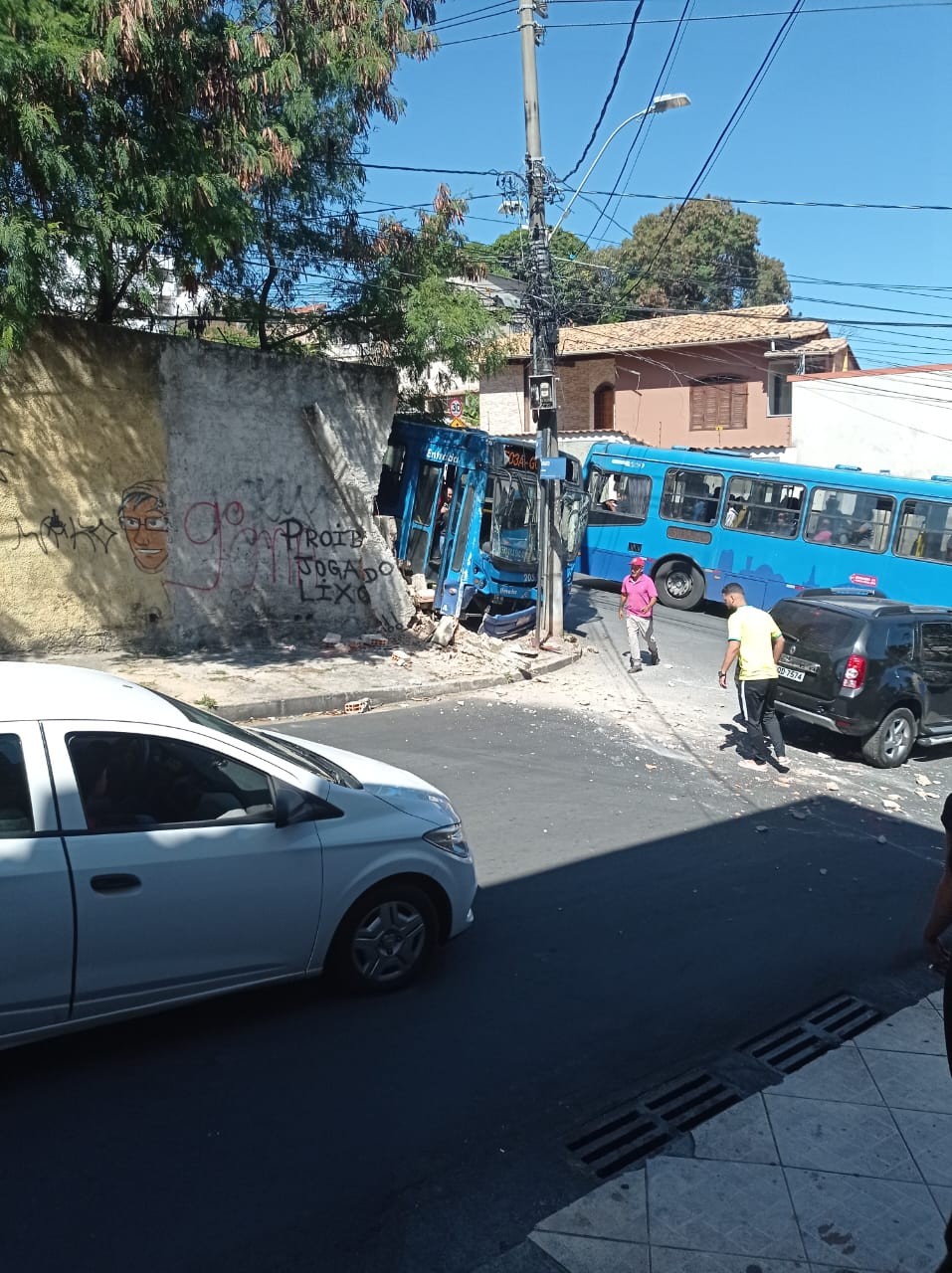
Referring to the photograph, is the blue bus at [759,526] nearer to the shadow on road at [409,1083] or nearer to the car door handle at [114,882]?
the shadow on road at [409,1083]

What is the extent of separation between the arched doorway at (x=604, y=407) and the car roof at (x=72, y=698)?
3067 cm

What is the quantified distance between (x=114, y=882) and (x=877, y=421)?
2781cm

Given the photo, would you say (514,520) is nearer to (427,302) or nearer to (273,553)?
(427,302)

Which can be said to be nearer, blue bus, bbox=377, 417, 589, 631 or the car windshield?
the car windshield

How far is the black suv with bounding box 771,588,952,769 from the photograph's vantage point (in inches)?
425

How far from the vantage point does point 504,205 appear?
15492 mm

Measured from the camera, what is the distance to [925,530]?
59.0 ft

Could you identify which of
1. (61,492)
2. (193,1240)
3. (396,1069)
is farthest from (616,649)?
(193,1240)

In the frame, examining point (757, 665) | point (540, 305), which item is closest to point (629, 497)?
point (540, 305)

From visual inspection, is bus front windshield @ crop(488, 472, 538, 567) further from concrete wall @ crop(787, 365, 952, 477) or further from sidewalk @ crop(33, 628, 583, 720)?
concrete wall @ crop(787, 365, 952, 477)

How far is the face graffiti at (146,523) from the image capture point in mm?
12742

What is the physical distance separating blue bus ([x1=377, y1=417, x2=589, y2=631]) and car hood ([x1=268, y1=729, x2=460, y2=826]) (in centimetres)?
935

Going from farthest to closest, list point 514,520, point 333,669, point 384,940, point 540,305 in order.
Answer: point 514,520, point 540,305, point 333,669, point 384,940

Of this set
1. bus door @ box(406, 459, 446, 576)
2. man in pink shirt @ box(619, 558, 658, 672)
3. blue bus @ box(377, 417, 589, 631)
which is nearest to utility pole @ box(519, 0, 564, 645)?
blue bus @ box(377, 417, 589, 631)
